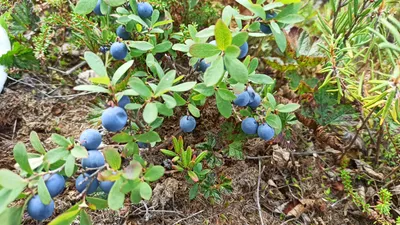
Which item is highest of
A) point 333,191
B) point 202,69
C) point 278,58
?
point 202,69

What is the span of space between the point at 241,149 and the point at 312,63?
560 millimetres

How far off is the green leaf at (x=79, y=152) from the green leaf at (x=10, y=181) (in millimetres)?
123

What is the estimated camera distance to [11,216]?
92 centimetres

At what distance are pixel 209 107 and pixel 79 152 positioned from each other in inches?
27.4

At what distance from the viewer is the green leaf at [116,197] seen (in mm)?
937

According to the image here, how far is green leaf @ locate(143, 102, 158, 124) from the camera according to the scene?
1.00 meters

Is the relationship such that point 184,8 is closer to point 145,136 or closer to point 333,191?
point 145,136

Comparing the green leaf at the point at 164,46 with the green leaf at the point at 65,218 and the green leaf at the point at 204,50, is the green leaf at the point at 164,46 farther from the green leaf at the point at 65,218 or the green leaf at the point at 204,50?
the green leaf at the point at 65,218

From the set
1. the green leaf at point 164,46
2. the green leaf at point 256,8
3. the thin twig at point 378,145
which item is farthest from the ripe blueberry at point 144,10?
the thin twig at point 378,145

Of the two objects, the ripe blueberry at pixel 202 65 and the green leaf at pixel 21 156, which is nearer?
the green leaf at pixel 21 156

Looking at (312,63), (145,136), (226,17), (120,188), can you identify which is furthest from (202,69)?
(312,63)

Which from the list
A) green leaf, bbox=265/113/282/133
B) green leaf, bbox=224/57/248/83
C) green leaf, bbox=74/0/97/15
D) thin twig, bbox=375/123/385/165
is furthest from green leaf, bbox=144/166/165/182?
thin twig, bbox=375/123/385/165

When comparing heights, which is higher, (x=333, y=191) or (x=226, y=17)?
(x=226, y=17)

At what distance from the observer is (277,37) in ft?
3.99
